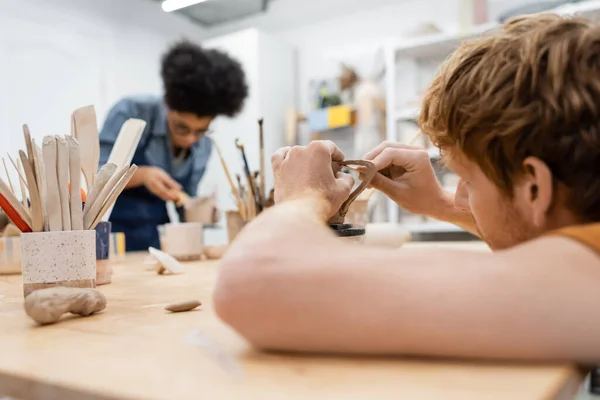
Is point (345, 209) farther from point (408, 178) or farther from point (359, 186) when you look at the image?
point (408, 178)

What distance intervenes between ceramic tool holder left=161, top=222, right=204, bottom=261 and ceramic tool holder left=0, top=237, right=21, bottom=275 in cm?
44

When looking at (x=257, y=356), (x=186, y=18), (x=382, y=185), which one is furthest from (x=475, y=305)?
(x=186, y=18)

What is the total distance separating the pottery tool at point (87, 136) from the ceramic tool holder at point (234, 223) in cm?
83

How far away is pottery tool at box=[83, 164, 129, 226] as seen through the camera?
878 millimetres

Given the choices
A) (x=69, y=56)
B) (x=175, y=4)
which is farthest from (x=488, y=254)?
(x=69, y=56)

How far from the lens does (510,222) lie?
69cm

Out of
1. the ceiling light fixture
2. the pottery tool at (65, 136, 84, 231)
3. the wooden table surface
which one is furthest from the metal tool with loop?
the ceiling light fixture

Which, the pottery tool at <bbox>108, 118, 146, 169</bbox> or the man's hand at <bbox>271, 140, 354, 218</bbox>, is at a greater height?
the pottery tool at <bbox>108, 118, 146, 169</bbox>

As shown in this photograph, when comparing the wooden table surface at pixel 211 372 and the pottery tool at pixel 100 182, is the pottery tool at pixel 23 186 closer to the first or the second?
the pottery tool at pixel 100 182

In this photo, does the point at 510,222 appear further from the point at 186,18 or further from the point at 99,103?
the point at 186,18

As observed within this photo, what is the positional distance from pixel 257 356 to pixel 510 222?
15.6 inches

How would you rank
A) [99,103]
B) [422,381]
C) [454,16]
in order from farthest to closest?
1. [99,103]
2. [454,16]
3. [422,381]

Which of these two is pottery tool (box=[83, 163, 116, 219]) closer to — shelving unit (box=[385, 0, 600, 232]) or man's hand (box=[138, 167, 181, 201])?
man's hand (box=[138, 167, 181, 201])

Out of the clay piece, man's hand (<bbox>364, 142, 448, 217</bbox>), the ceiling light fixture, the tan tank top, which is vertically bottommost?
the clay piece
